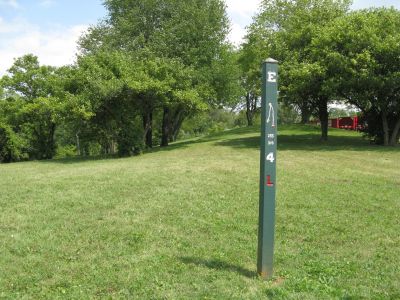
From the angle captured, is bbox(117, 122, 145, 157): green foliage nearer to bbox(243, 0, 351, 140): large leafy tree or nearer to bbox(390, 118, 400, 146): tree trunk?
bbox(243, 0, 351, 140): large leafy tree

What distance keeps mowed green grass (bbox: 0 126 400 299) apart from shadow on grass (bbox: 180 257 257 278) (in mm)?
14

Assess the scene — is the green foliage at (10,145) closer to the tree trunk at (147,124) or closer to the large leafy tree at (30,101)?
the large leafy tree at (30,101)

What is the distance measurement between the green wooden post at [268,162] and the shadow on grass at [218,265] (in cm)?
25

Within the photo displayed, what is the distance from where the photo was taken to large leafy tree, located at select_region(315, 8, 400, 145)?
20391mm

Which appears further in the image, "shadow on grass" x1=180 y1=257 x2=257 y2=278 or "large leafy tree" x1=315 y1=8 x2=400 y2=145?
"large leafy tree" x1=315 y1=8 x2=400 y2=145

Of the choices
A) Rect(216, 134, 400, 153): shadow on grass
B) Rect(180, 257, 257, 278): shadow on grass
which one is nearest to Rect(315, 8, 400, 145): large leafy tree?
Rect(216, 134, 400, 153): shadow on grass

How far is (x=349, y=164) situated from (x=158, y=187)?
7597 mm

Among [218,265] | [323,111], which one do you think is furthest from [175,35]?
[218,265]

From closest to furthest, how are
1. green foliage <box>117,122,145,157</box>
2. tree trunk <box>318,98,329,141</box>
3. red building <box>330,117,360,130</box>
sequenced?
1. green foliage <box>117,122,145,157</box>
2. tree trunk <box>318,98,329,141</box>
3. red building <box>330,117,360,130</box>

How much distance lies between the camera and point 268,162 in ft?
16.9

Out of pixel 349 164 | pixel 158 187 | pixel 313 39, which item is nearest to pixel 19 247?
pixel 158 187

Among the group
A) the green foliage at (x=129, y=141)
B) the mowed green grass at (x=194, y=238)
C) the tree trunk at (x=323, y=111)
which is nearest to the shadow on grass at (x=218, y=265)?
the mowed green grass at (x=194, y=238)

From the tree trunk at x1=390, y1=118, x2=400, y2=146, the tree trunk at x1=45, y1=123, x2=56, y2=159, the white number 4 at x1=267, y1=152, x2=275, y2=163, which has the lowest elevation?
the tree trunk at x1=45, y1=123, x2=56, y2=159

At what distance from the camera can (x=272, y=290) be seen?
502cm
